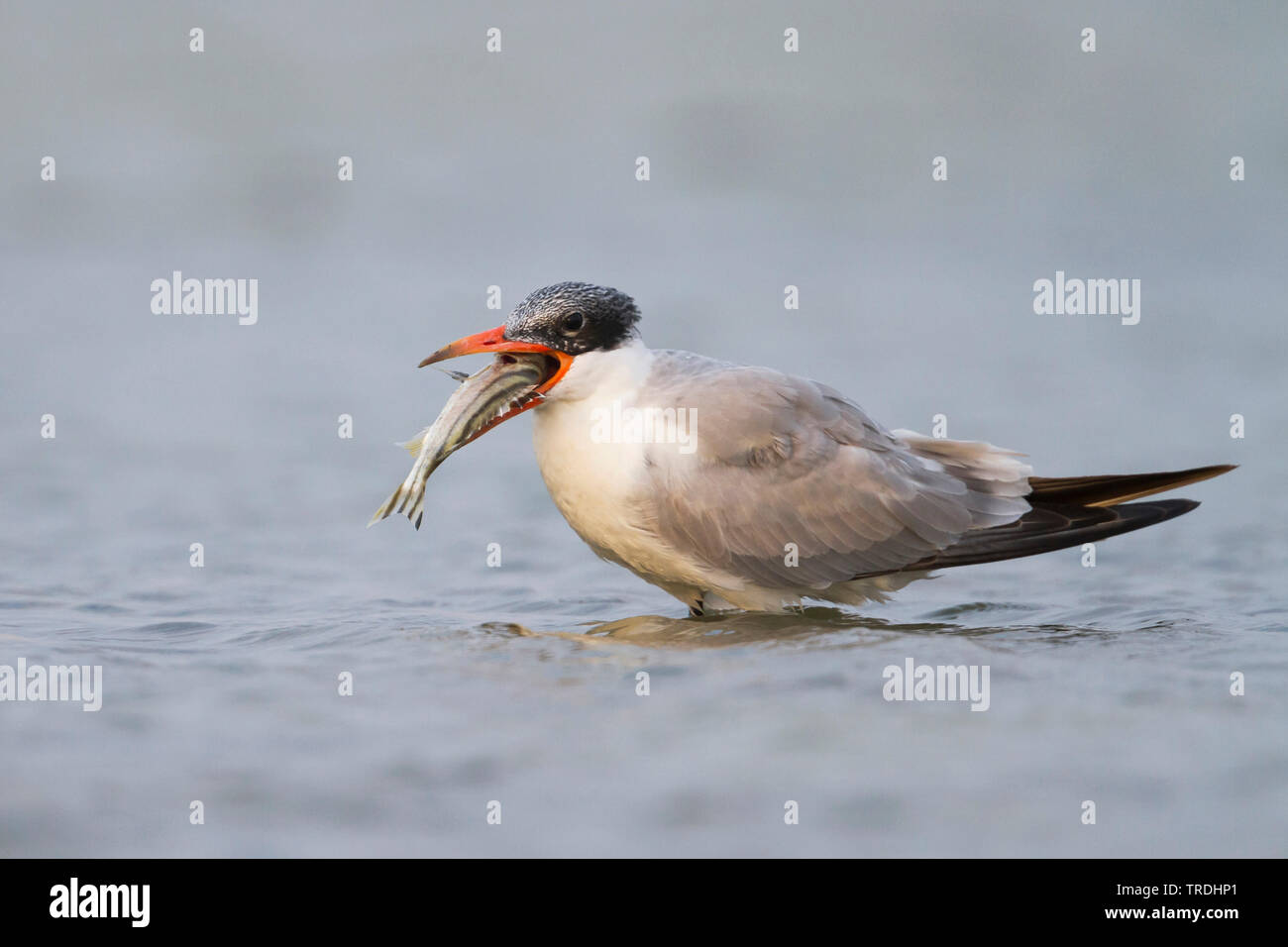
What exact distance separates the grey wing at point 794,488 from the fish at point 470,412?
0.63 m

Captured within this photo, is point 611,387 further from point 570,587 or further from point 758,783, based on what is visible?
point 758,783

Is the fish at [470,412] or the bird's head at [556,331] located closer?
the fish at [470,412]

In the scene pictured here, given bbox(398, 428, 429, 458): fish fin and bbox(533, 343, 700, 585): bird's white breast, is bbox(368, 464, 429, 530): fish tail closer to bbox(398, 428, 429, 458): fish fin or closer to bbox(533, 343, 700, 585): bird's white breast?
bbox(398, 428, 429, 458): fish fin

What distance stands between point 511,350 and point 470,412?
34 cm

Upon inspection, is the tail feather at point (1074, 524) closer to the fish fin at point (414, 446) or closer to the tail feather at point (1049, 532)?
the tail feather at point (1049, 532)

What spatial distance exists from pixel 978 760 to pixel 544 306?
276 centimetres

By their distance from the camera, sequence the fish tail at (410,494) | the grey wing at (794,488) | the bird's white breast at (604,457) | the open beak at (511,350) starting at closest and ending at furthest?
the fish tail at (410,494) → the open beak at (511,350) → the bird's white breast at (604,457) → the grey wing at (794,488)

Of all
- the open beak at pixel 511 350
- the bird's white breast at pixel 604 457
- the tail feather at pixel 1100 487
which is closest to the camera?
the open beak at pixel 511 350

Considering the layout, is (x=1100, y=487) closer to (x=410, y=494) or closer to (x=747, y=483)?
(x=747, y=483)

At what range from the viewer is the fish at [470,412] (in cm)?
652

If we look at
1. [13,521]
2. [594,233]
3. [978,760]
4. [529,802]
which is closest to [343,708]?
[529,802]

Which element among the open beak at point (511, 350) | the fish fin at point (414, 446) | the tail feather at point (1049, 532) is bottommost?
the tail feather at point (1049, 532)

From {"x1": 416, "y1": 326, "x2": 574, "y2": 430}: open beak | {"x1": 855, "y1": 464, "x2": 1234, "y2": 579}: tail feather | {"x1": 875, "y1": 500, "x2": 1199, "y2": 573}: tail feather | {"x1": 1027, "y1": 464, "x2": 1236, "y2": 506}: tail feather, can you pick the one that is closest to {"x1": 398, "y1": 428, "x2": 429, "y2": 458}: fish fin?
{"x1": 416, "y1": 326, "x2": 574, "y2": 430}: open beak

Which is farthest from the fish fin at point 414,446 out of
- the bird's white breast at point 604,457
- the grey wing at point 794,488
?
the grey wing at point 794,488
